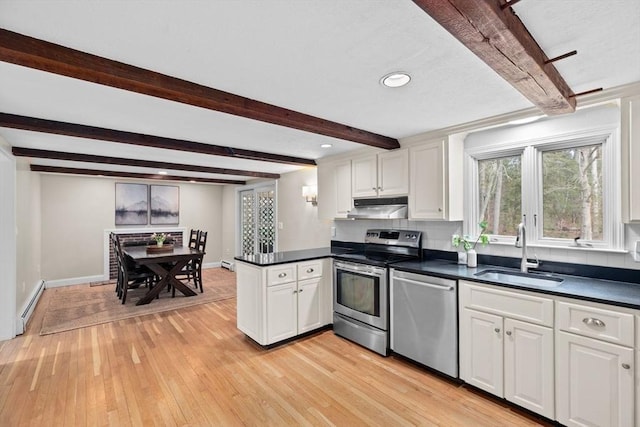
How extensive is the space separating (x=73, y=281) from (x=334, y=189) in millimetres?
5593

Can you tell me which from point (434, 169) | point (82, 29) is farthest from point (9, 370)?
point (434, 169)

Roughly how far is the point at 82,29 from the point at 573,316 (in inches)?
118

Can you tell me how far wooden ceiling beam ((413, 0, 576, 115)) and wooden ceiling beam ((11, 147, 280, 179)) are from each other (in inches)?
178

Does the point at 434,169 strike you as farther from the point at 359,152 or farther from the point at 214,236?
the point at 214,236

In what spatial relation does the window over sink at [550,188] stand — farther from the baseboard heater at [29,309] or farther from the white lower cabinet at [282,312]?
the baseboard heater at [29,309]

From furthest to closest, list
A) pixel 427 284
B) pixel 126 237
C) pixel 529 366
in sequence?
pixel 126 237 < pixel 427 284 < pixel 529 366

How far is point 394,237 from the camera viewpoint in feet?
11.6

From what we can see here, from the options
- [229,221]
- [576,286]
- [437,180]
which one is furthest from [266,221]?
[576,286]

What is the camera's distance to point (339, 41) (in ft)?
4.87

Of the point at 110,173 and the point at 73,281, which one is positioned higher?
the point at 110,173

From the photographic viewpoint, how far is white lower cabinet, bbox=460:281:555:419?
205 centimetres

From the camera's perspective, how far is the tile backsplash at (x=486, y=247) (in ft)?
7.31

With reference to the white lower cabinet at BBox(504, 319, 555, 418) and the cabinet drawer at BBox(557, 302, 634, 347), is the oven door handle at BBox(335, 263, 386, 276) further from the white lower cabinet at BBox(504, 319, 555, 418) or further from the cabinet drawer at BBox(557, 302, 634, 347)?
the cabinet drawer at BBox(557, 302, 634, 347)

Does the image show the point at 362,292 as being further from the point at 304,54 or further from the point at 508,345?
the point at 304,54
